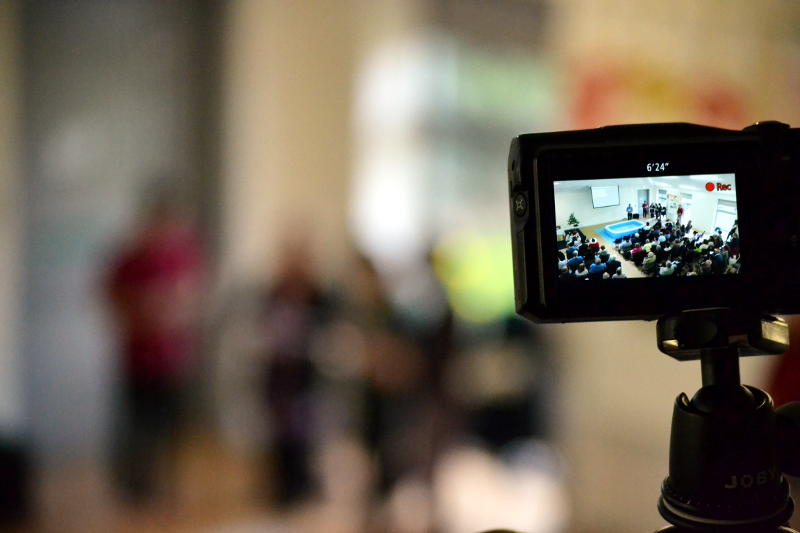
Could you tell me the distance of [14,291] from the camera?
427 cm

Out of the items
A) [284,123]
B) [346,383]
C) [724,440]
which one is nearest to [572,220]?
[724,440]

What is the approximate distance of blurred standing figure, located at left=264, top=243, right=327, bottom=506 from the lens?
3.79 meters

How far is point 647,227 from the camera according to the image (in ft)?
2.63

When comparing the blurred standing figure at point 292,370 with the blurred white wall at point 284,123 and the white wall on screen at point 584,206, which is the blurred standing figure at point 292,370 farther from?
the white wall on screen at point 584,206

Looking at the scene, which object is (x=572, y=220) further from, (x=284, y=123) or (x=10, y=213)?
(x=284, y=123)

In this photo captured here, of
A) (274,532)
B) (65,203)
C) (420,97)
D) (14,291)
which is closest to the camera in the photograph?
(274,532)

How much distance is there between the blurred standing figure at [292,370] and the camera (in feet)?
12.4

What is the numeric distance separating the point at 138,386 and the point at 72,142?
1747mm

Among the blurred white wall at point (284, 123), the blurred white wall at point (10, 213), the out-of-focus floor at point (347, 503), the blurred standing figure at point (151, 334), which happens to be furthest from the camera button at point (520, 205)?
the blurred white wall at point (284, 123)

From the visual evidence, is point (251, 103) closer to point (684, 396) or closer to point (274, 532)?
point (274, 532)

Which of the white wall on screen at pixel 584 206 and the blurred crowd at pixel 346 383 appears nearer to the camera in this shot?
the white wall on screen at pixel 584 206

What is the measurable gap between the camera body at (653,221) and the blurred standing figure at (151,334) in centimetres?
342

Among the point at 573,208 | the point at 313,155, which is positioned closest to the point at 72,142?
the point at 313,155

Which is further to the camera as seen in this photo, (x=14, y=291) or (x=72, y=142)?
(x=72, y=142)
